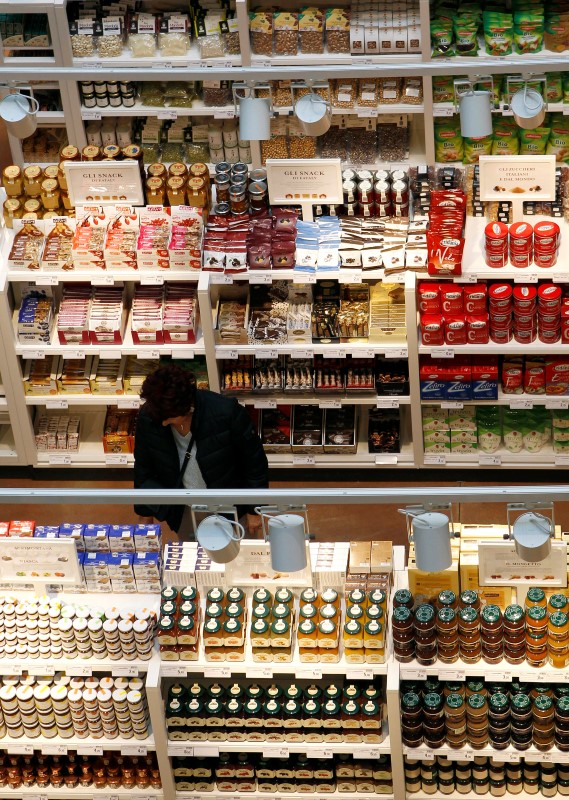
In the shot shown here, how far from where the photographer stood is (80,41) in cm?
845

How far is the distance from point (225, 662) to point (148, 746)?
0.55 meters

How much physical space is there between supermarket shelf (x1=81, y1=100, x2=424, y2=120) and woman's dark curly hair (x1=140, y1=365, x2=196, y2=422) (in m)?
2.89

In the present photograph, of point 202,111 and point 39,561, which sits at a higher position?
point 202,111

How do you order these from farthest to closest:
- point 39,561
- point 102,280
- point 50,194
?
point 50,194 → point 102,280 → point 39,561

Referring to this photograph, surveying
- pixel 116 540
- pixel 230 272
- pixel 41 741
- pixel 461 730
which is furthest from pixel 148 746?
pixel 230 272

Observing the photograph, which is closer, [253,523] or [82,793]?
[82,793]

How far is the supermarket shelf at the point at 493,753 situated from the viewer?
5703mm

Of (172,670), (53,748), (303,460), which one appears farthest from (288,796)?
(303,460)

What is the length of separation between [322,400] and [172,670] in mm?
2458

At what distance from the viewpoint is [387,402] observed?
7.73m

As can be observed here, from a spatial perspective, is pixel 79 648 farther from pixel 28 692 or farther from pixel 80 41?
pixel 80 41

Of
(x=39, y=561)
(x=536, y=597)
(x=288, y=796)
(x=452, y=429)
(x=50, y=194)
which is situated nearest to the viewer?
(x=536, y=597)

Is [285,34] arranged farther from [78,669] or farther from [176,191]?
[78,669]

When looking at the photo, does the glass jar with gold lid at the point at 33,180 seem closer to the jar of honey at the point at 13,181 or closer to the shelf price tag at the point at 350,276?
the jar of honey at the point at 13,181
